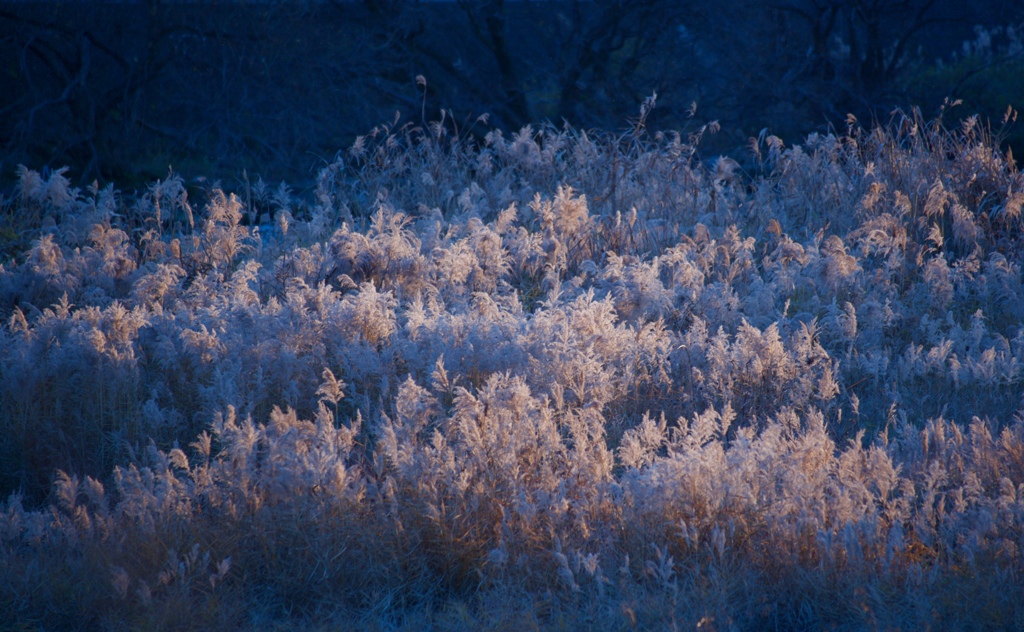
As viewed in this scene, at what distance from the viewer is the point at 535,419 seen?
295 centimetres

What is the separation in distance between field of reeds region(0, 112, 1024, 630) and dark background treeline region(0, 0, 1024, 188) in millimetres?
4526

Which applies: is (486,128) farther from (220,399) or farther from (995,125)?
(220,399)

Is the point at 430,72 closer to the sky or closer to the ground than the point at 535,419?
closer to the sky

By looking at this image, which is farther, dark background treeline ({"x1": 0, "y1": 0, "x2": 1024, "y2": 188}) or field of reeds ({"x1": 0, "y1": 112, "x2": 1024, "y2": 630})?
dark background treeline ({"x1": 0, "y1": 0, "x2": 1024, "y2": 188})

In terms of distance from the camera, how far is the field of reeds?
2.35 meters

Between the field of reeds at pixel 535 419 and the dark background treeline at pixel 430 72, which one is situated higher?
the dark background treeline at pixel 430 72

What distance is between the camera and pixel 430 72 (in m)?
12.1

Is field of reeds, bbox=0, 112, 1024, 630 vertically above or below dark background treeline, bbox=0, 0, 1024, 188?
below

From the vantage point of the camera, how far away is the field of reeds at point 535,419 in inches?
92.4

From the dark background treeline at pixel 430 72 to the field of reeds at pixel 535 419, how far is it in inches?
178

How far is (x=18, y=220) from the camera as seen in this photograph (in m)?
6.25

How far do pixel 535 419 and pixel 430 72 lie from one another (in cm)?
989

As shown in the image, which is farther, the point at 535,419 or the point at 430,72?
the point at 430,72

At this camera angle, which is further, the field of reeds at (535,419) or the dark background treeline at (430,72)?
the dark background treeline at (430,72)
